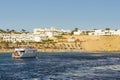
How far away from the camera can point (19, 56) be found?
534 feet

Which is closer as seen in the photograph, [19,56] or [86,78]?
[86,78]

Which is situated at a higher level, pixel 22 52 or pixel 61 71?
pixel 22 52

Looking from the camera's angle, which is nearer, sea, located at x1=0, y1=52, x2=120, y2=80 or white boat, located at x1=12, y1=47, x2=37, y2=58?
sea, located at x1=0, y1=52, x2=120, y2=80

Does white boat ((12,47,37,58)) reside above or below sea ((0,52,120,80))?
above

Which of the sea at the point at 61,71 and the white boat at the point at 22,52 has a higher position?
the white boat at the point at 22,52

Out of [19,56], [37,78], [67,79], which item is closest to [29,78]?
[37,78]

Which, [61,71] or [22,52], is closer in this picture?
[61,71]

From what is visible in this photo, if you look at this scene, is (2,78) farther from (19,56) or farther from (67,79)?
(19,56)

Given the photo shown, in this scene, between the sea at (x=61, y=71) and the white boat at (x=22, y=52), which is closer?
the sea at (x=61, y=71)

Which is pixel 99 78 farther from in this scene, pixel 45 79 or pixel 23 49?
pixel 23 49

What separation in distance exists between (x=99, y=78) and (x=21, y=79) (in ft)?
42.8

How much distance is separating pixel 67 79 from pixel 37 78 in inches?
221

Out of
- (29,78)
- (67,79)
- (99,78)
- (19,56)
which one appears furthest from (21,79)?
(19,56)

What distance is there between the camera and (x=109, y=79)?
74188 millimetres
